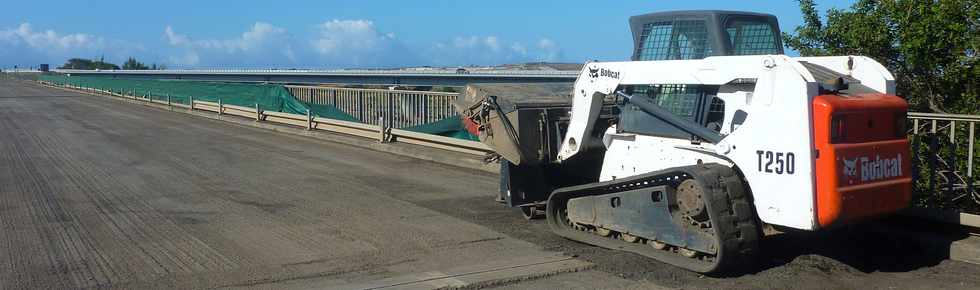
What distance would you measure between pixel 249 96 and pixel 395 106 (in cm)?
1235

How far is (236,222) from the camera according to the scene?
9.01m

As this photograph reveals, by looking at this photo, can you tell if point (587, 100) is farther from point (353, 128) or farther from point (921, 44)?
point (353, 128)

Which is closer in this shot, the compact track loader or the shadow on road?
the compact track loader

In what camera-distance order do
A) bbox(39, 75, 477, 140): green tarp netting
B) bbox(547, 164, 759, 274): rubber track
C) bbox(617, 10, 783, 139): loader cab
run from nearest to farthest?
bbox(547, 164, 759, 274): rubber track, bbox(617, 10, 783, 139): loader cab, bbox(39, 75, 477, 140): green tarp netting

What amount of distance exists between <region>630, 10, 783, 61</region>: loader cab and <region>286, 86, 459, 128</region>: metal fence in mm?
8280

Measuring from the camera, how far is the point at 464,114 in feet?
29.8

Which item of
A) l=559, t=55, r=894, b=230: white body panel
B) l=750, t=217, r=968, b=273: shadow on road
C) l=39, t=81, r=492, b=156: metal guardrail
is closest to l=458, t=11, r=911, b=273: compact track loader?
l=559, t=55, r=894, b=230: white body panel

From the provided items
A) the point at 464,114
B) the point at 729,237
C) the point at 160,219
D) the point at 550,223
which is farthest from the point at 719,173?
the point at 160,219

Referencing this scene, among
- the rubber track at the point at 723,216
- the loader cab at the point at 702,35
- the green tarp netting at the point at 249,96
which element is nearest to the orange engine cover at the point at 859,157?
the rubber track at the point at 723,216

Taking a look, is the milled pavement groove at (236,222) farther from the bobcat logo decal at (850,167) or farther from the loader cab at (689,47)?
the bobcat logo decal at (850,167)

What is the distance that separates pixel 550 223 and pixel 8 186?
26.1 ft

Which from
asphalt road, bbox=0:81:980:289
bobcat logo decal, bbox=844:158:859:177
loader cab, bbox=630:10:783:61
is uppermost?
loader cab, bbox=630:10:783:61

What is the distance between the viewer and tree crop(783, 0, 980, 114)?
8.96m

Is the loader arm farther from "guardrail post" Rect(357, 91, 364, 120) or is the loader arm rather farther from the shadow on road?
"guardrail post" Rect(357, 91, 364, 120)
